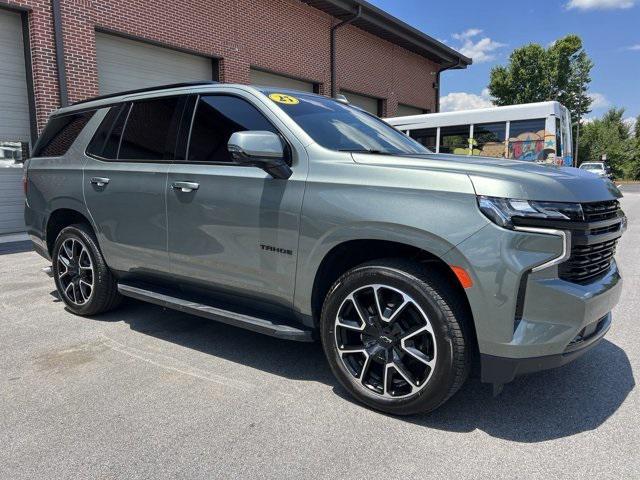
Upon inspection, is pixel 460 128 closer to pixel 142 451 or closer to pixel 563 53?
pixel 142 451

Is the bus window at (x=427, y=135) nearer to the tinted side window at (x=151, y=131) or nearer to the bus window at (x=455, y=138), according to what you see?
the bus window at (x=455, y=138)

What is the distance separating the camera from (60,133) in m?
4.89

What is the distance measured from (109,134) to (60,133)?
865 mm

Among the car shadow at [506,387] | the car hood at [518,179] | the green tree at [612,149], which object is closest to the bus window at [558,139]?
the car shadow at [506,387]

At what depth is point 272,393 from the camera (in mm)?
3176

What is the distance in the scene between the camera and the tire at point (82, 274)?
446cm

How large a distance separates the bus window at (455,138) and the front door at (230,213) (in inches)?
414

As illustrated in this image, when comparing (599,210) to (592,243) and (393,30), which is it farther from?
(393,30)

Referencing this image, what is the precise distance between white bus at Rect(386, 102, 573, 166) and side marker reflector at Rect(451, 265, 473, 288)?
9170 mm

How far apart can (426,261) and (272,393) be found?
1.28m

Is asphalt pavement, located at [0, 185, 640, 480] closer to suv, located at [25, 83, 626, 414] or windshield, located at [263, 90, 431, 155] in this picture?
suv, located at [25, 83, 626, 414]

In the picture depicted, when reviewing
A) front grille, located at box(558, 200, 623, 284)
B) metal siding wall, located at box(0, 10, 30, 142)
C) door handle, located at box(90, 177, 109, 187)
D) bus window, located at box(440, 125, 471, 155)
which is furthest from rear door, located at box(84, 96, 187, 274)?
bus window, located at box(440, 125, 471, 155)

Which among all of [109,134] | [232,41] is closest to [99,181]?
[109,134]

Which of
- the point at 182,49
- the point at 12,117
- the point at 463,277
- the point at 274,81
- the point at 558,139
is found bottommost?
the point at 463,277
